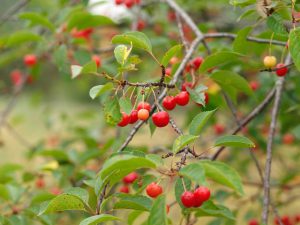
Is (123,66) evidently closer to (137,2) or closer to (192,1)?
(137,2)

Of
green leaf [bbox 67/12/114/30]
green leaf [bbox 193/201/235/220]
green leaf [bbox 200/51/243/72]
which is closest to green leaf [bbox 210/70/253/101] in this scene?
green leaf [bbox 200/51/243/72]

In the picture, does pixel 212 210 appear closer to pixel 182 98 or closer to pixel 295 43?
pixel 182 98

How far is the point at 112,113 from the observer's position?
4.62 ft

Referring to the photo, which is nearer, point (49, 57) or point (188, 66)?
point (188, 66)

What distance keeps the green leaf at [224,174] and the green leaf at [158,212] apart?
0.45ft

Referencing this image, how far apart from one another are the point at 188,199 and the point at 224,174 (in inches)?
8.4

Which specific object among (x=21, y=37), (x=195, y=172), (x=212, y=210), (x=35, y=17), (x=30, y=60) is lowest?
(x=30, y=60)

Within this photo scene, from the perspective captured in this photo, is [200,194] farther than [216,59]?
No

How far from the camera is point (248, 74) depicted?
4.08 meters

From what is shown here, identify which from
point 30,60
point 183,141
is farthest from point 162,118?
point 30,60

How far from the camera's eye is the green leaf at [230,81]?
5.93 ft

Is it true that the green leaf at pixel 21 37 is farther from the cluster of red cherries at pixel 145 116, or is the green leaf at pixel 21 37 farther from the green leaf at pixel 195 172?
the green leaf at pixel 195 172

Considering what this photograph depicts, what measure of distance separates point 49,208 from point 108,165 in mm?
300

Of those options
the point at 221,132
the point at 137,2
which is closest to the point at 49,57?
the point at 137,2
